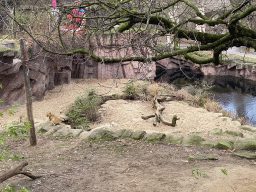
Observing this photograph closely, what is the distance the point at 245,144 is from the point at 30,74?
803 cm

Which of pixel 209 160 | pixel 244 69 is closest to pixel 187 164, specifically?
pixel 209 160

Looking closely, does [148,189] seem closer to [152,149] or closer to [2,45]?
[152,149]

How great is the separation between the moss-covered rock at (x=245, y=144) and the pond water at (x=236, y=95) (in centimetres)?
562

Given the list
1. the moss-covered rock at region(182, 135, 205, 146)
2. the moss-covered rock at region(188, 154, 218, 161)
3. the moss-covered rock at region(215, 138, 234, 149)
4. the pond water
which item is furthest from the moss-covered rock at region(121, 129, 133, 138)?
the pond water

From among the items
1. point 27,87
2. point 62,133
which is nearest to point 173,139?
point 62,133

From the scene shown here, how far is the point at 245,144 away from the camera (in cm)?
521

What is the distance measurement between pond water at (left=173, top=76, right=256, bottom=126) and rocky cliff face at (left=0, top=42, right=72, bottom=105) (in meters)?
7.05

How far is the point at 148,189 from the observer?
3.50 meters

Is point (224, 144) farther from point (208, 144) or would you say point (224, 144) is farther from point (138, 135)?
point (138, 135)

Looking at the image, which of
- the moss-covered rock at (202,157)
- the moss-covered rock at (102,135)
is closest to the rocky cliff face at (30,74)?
the moss-covered rock at (102,135)

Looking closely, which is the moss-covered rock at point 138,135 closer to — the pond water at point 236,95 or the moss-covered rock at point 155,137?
the moss-covered rock at point 155,137

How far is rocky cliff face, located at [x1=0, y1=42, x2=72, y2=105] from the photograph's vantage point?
28.0ft

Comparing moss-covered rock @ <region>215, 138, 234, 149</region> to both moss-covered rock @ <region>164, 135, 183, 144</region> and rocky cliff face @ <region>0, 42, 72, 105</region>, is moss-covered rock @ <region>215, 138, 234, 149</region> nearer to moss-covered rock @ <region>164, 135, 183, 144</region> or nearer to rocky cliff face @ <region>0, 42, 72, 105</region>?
moss-covered rock @ <region>164, 135, 183, 144</region>

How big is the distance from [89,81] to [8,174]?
11.4m
